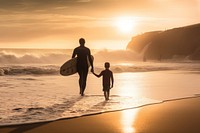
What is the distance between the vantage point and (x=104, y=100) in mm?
12625

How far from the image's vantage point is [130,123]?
8172 millimetres

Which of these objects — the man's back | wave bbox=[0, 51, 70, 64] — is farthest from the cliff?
the man's back

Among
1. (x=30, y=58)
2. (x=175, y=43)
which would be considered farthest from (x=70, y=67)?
(x=175, y=43)

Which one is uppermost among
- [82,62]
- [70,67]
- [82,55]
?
[82,55]

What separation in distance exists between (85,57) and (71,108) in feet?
11.8

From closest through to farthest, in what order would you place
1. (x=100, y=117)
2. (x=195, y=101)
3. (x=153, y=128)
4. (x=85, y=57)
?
1. (x=153, y=128)
2. (x=100, y=117)
3. (x=195, y=101)
4. (x=85, y=57)

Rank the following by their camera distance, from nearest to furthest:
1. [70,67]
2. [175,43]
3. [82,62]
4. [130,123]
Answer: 1. [130,123]
2. [82,62]
3. [70,67]
4. [175,43]

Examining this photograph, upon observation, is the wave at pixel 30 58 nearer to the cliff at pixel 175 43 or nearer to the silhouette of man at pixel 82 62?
the cliff at pixel 175 43

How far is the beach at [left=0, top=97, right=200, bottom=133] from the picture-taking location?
7531 mm

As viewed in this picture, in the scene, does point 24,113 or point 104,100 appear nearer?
point 24,113

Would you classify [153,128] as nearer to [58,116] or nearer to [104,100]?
[58,116]

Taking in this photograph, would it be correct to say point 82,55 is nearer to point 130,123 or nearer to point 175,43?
point 130,123

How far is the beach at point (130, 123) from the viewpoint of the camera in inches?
297

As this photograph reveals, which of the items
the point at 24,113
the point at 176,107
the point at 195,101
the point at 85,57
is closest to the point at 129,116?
the point at 176,107
